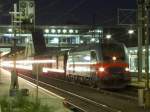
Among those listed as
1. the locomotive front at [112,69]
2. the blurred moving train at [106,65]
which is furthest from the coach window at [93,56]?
the locomotive front at [112,69]

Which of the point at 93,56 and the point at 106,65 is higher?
the point at 93,56

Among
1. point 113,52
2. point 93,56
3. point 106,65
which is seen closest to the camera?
point 106,65

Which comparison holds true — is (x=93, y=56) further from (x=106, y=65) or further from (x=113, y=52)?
(x=106, y=65)

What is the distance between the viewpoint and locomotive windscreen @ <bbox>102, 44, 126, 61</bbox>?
114ft

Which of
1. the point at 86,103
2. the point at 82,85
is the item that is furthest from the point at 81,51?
the point at 86,103

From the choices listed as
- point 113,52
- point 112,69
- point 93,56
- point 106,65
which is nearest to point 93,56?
point 93,56

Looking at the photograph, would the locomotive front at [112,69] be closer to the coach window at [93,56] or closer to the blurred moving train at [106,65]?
the blurred moving train at [106,65]

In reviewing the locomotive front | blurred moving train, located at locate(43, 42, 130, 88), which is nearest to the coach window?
blurred moving train, located at locate(43, 42, 130, 88)

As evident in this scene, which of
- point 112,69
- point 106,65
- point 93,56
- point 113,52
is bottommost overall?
point 112,69

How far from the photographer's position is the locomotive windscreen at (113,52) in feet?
114

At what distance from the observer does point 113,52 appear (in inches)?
1388

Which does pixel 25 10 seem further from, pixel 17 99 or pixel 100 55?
Result: pixel 100 55

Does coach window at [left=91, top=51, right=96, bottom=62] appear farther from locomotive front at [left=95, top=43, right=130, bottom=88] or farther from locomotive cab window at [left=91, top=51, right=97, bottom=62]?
locomotive front at [left=95, top=43, right=130, bottom=88]

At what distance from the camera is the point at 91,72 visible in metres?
36.0
